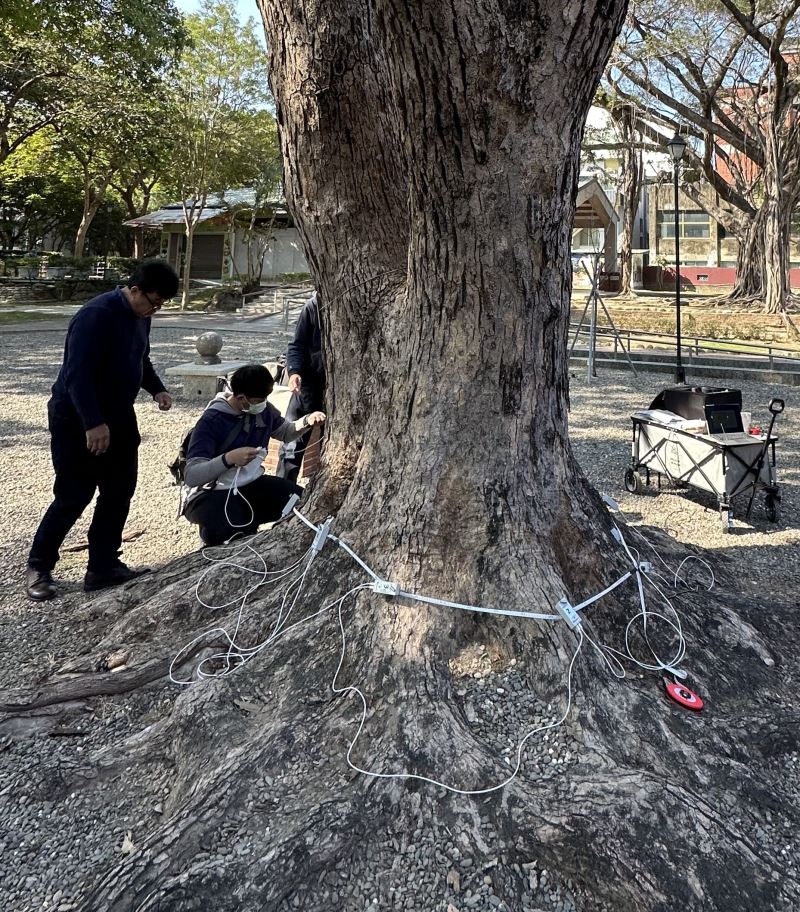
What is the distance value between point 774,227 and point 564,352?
75.6ft

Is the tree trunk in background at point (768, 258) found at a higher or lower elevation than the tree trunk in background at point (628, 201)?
lower

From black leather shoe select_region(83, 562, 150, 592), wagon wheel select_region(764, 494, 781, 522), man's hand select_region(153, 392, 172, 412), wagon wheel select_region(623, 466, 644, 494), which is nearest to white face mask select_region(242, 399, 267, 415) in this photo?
man's hand select_region(153, 392, 172, 412)

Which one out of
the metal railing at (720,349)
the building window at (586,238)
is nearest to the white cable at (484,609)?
the metal railing at (720,349)

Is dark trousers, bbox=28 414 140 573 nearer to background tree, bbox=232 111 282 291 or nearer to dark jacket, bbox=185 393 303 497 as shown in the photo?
dark jacket, bbox=185 393 303 497

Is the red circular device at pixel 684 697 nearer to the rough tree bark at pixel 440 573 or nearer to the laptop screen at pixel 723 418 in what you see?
the rough tree bark at pixel 440 573

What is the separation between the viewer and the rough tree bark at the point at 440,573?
2086 mm

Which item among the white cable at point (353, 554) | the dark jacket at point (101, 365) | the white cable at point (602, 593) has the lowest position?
the white cable at point (602, 593)

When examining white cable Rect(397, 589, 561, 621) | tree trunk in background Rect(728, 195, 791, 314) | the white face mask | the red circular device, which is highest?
tree trunk in background Rect(728, 195, 791, 314)

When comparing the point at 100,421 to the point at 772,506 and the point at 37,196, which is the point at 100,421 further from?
the point at 37,196

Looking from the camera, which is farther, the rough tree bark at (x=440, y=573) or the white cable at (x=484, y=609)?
the white cable at (x=484, y=609)

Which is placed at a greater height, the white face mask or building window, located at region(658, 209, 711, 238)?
building window, located at region(658, 209, 711, 238)

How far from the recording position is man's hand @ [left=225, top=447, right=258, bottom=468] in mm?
3938

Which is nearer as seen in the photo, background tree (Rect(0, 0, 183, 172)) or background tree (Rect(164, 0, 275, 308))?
background tree (Rect(0, 0, 183, 172))

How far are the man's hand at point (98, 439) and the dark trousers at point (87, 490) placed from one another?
20 centimetres
